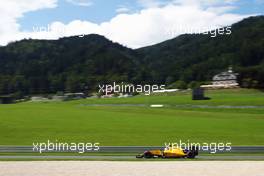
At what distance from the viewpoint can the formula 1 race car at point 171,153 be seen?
23094 millimetres

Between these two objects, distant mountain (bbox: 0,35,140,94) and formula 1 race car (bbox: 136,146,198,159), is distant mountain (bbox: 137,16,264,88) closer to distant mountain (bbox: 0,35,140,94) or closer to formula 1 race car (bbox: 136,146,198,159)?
distant mountain (bbox: 0,35,140,94)

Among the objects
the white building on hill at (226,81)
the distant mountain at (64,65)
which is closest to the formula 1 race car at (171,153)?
the white building on hill at (226,81)

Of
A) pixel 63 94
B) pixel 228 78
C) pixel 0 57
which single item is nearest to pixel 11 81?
pixel 63 94

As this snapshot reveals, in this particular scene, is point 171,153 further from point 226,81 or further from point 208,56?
point 208,56

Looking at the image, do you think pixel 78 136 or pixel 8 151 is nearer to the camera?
pixel 8 151

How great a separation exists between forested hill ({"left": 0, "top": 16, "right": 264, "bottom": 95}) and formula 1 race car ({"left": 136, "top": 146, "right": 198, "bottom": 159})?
65201 mm

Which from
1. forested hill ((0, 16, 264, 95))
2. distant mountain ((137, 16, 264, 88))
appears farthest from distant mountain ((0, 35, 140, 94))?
distant mountain ((137, 16, 264, 88))

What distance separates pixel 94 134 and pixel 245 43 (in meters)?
125

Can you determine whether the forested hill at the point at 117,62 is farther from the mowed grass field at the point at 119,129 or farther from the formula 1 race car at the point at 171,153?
the formula 1 race car at the point at 171,153

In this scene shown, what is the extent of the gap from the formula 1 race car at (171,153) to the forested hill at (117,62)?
65201mm

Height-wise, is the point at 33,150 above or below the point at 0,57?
below

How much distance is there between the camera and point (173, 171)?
16.4 m

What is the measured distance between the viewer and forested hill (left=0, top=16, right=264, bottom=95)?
350 ft

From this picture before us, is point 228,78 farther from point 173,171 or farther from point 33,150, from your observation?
point 173,171
